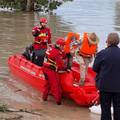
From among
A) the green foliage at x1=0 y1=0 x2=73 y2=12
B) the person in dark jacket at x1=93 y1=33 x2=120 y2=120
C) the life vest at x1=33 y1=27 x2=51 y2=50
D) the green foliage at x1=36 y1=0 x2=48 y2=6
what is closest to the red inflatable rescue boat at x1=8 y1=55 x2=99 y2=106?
the life vest at x1=33 y1=27 x2=51 y2=50

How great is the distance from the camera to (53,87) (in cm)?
1109

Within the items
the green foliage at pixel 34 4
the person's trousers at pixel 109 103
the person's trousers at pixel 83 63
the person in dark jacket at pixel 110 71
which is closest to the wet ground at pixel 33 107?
the person's trousers at pixel 83 63

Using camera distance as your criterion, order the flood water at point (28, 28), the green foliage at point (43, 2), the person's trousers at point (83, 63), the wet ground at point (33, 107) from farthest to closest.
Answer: the green foliage at point (43, 2), the flood water at point (28, 28), the person's trousers at point (83, 63), the wet ground at point (33, 107)

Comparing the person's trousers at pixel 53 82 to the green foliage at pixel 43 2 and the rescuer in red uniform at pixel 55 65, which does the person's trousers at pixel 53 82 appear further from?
the green foliage at pixel 43 2

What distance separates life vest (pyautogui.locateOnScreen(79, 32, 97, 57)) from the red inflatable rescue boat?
63 cm

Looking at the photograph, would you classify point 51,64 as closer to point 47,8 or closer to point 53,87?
point 53,87

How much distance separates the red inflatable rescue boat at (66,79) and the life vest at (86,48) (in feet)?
2.06

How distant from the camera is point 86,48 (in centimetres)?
1099

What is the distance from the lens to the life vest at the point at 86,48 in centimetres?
1094

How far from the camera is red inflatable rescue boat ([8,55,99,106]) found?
35.6 feet

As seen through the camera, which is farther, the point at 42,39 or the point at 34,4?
the point at 34,4

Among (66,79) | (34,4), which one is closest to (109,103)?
(66,79)

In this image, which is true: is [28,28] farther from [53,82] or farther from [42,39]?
[53,82]

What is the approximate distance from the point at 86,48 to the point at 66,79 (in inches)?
33.9
